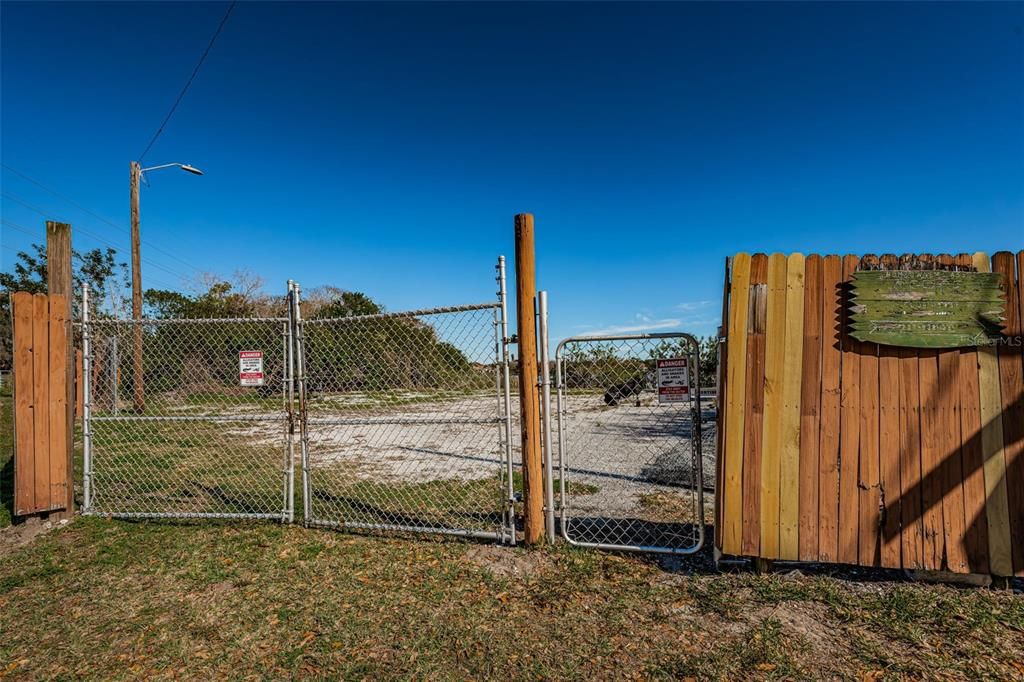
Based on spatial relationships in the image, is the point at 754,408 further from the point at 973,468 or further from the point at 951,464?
the point at 973,468

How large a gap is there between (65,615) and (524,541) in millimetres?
3243

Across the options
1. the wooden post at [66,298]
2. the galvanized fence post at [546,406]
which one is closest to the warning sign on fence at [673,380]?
the galvanized fence post at [546,406]

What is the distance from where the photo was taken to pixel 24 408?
505cm

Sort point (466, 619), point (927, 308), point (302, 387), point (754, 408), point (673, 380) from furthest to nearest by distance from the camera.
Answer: point (302, 387), point (673, 380), point (754, 408), point (927, 308), point (466, 619)

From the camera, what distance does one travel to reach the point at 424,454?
31.9ft

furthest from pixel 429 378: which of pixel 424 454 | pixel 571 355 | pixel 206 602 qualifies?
pixel 424 454

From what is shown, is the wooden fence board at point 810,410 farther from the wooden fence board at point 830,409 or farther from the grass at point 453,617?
the grass at point 453,617

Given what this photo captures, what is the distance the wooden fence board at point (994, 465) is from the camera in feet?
11.4

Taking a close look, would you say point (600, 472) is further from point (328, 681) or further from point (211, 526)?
point (328, 681)

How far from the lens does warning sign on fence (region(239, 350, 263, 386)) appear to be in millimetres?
4988

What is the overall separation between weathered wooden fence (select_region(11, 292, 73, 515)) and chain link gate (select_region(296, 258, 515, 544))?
2.32 m

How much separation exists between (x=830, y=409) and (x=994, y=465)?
3.44ft

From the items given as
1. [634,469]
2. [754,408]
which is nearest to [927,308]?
[754,408]

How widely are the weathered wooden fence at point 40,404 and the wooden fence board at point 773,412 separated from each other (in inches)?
252
